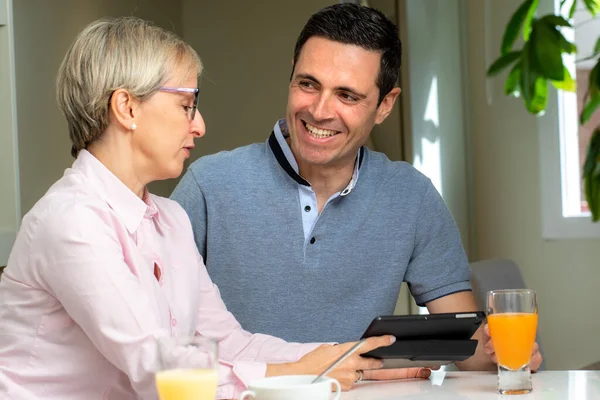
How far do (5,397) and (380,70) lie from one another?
115cm

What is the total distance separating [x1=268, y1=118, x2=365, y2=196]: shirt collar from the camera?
2.08m

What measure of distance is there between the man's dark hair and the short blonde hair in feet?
2.07

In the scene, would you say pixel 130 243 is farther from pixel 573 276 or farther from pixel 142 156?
pixel 573 276

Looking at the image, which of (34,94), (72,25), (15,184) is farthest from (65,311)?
(72,25)

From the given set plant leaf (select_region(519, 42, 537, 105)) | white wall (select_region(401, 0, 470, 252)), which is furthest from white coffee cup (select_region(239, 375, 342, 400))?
white wall (select_region(401, 0, 470, 252))

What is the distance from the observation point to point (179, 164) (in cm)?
155

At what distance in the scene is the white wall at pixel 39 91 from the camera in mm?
2828

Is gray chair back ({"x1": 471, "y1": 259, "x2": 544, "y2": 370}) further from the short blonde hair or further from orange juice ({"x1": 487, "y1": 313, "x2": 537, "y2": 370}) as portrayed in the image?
the short blonde hair

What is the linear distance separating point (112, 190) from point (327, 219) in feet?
2.34

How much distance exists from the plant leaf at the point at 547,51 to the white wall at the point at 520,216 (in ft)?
3.97

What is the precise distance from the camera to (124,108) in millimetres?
1459

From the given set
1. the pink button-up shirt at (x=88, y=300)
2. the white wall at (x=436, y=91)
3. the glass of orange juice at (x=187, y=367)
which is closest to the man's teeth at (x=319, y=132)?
the pink button-up shirt at (x=88, y=300)

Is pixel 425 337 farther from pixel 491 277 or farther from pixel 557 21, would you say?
pixel 557 21

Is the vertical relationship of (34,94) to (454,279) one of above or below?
above
